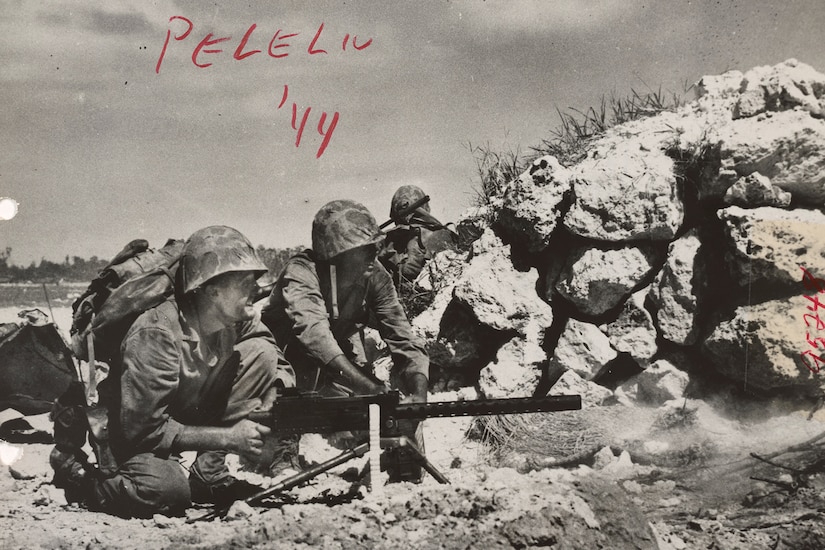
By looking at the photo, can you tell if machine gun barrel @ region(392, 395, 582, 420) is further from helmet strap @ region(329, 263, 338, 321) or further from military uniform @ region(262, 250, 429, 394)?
helmet strap @ region(329, 263, 338, 321)

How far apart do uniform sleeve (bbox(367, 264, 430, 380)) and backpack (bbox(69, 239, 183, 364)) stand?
1441 millimetres

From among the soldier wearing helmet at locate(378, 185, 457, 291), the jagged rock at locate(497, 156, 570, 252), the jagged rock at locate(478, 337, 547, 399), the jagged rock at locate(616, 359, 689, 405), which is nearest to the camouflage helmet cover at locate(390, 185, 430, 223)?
the soldier wearing helmet at locate(378, 185, 457, 291)

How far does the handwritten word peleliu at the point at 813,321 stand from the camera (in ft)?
15.1

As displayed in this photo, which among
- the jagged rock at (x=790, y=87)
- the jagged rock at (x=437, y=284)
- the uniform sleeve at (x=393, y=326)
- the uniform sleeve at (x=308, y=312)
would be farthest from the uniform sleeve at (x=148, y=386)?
the jagged rock at (x=790, y=87)

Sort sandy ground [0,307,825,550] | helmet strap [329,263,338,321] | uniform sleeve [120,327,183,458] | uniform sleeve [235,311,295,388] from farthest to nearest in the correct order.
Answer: helmet strap [329,263,338,321], uniform sleeve [235,311,295,388], uniform sleeve [120,327,183,458], sandy ground [0,307,825,550]

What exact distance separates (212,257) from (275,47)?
6.06 feet

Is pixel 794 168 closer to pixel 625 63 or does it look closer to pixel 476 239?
pixel 625 63

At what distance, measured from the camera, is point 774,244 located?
4.66 metres

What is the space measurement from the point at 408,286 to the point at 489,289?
111 centimetres

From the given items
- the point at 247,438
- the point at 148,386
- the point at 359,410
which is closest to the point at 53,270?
the point at 148,386

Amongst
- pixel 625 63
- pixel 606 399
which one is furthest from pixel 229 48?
pixel 606 399

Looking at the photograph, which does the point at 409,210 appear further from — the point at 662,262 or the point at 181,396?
the point at 181,396

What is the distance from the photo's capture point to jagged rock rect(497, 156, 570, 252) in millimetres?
5434

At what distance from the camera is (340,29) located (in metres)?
4.90
